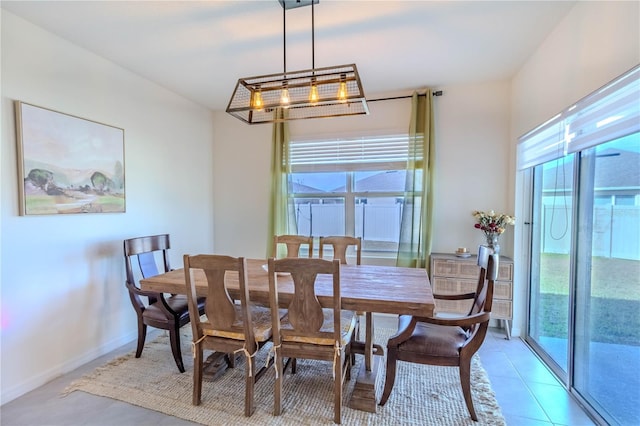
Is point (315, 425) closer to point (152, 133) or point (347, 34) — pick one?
point (347, 34)

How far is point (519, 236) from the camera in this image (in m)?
3.07

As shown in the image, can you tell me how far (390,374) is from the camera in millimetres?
1977

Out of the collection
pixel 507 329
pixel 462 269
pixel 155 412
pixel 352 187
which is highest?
pixel 352 187

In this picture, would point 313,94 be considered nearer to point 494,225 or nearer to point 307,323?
point 307,323

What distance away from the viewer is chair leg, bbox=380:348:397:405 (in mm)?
1954

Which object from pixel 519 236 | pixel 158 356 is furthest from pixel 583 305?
pixel 158 356

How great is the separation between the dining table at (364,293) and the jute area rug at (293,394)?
0.16 m

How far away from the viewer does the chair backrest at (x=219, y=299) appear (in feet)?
6.08

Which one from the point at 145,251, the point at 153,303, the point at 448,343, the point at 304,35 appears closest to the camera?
the point at 448,343

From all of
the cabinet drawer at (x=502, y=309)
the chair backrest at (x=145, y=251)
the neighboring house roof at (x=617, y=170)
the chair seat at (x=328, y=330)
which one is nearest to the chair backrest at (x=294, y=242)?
the chair seat at (x=328, y=330)

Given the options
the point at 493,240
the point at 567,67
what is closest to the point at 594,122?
the point at 567,67

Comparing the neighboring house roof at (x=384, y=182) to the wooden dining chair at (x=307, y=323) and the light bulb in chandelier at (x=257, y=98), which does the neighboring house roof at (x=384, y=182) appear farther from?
the wooden dining chair at (x=307, y=323)

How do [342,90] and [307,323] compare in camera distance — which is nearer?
[307,323]

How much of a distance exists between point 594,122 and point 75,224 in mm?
3857
